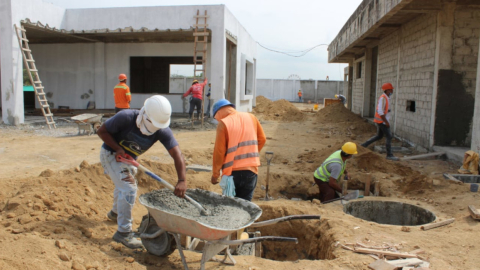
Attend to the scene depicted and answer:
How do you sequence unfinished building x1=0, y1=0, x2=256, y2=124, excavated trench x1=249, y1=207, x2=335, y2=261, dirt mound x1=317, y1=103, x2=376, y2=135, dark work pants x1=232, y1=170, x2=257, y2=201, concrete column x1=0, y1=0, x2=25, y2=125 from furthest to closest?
dirt mound x1=317, y1=103, x2=376, y2=135 → unfinished building x1=0, y1=0, x2=256, y2=124 → concrete column x1=0, y1=0, x2=25, y2=125 → excavated trench x1=249, y1=207, x2=335, y2=261 → dark work pants x1=232, y1=170, x2=257, y2=201

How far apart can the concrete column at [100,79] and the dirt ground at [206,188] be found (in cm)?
715

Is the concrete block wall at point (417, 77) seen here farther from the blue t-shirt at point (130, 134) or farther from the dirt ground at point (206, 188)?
the blue t-shirt at point (130, 134)

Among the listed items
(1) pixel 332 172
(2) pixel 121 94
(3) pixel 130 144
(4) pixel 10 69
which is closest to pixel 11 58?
(4) pixel 10 69

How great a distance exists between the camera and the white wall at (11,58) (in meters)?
11.7

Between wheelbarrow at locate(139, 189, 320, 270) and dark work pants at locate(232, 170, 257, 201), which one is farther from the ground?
dark work pants at locate(232, 170, 257, 201)

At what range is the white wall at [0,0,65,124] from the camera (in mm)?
11688

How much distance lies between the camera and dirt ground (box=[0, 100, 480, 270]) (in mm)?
3498

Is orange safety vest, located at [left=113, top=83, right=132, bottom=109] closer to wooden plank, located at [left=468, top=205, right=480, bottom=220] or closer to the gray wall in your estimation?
wooden plank, located at [left=468, top=205, right=480, bottom=220]

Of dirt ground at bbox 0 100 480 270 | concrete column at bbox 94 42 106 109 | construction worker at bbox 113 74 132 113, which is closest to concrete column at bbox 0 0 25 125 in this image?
dirt ground at bbox 0 100 480 270

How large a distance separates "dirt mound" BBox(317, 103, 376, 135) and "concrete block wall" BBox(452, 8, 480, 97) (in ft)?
18.6

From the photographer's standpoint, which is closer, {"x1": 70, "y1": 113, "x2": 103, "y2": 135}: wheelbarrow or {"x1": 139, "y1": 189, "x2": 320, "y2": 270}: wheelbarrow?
{"x1": 139, "y1": 189, "x2": 320, "y2": 270}: wheelbarrow

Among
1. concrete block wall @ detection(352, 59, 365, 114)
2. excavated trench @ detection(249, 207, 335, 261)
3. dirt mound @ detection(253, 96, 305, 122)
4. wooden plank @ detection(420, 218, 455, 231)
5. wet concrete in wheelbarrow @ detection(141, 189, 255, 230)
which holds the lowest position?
excavated trench @ detection(249, 207, 335, 261)

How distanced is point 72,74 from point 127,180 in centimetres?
1510

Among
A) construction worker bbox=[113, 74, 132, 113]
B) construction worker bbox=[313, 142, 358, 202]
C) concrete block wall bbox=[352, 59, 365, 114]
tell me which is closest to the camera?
construction worker bbox=[313, 142, 358, 202]
